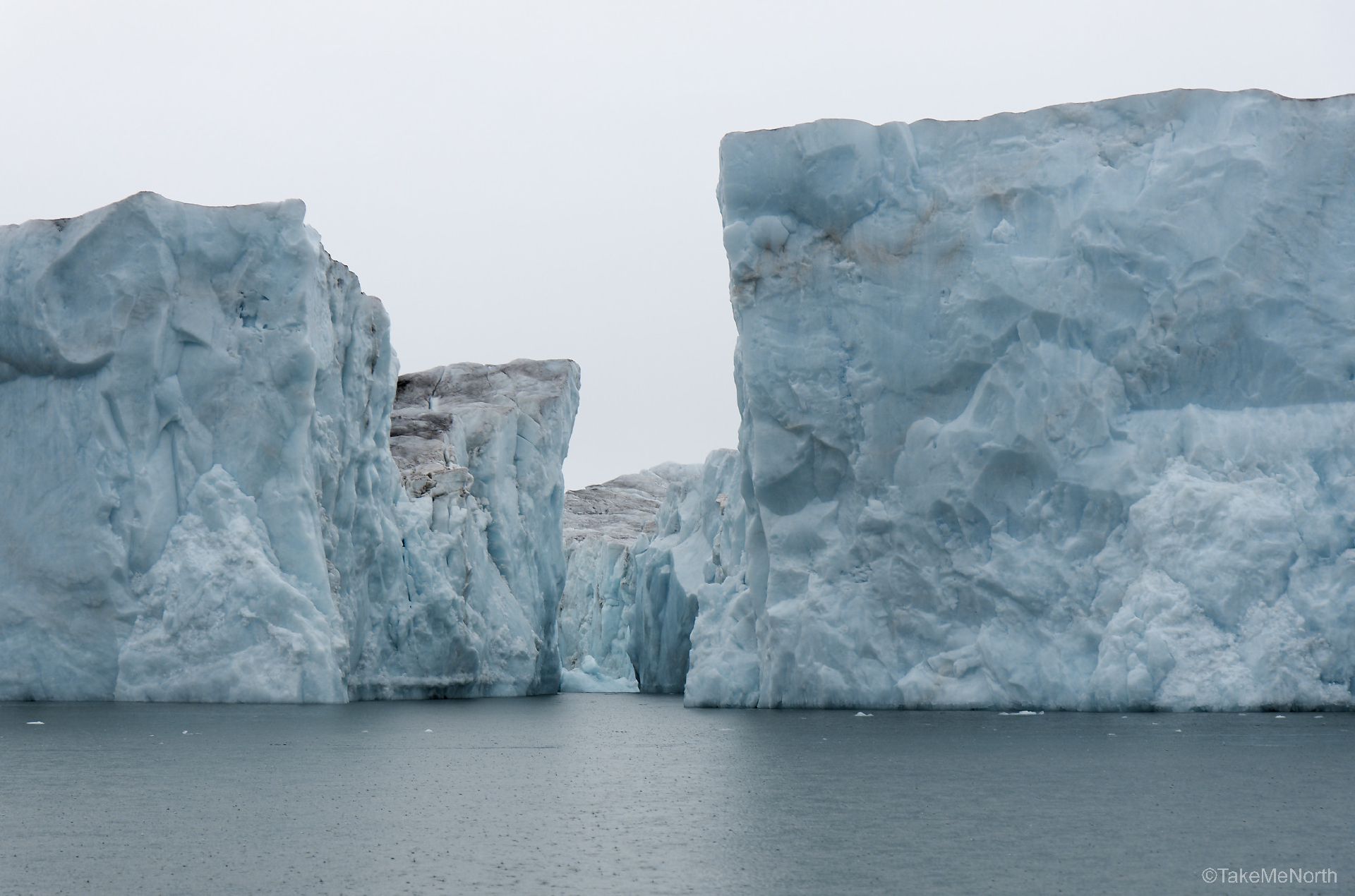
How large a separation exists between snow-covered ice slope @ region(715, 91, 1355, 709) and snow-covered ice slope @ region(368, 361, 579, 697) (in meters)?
9.30

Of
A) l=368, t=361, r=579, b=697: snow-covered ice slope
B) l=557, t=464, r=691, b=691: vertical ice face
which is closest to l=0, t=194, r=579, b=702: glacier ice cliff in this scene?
l=368, t=361, r=579, b=697: snow-covered ice slope

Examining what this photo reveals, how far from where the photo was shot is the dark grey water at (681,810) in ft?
18.6

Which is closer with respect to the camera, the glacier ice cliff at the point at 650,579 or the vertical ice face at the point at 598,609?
the glacier ice cliff at the point at 650,579

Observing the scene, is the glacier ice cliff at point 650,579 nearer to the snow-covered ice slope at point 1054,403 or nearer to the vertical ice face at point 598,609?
the vertical ice face at point 598,609

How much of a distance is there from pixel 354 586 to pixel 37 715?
827 cm

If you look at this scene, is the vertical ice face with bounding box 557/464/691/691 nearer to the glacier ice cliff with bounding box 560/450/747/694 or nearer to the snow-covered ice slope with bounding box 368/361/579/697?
the glacier ice cliff with bounding box 560/450/747/694

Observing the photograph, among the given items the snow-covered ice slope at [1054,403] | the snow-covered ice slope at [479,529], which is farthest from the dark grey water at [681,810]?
the snow-covered ice slope at [479,529]

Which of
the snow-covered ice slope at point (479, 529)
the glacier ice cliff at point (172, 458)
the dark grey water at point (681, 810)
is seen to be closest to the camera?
the dark grey water at point (681, 810)

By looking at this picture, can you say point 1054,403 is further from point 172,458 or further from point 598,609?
point 598,609

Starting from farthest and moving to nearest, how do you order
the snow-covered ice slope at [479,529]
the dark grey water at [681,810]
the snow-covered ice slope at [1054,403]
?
1. the snow-covered ice slope at [479,529]
2. the snow-covered ice slope at [1054,403]
3. the dark grey water at [681,810]

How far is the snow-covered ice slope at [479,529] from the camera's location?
27875 mm

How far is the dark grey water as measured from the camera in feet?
18.6

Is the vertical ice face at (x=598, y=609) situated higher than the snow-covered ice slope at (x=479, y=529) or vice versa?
the snow-covered ice slope at (x=479, y=529)

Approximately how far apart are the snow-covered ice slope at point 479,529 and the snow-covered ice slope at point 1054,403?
9.30 metres
